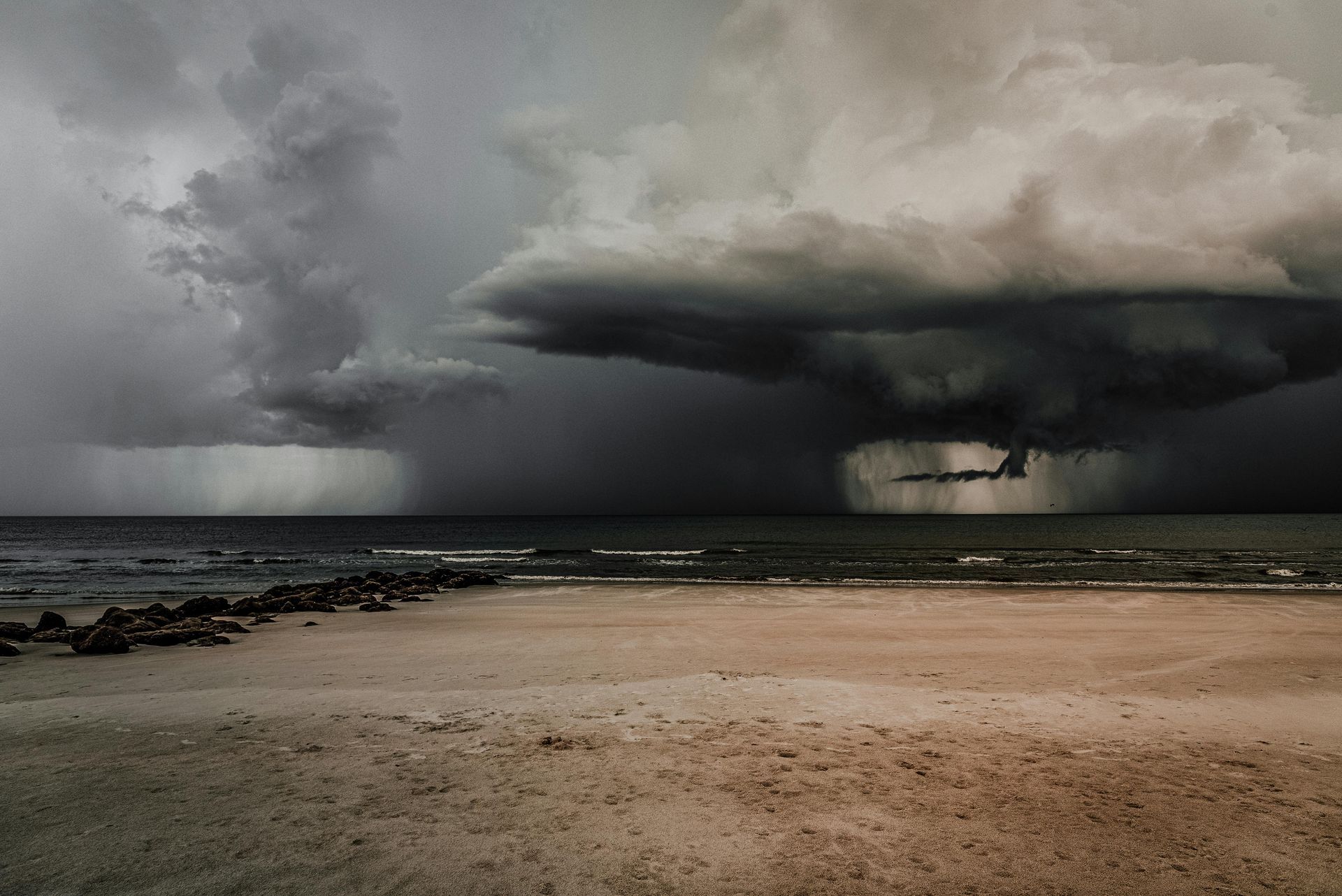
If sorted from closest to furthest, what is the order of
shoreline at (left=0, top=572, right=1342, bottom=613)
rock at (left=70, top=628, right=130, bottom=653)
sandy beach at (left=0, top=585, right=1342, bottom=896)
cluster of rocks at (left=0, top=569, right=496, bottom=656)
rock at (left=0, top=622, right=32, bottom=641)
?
sandy beach at (left=0, top=585, right=1342, bottom=896) < rock at (left=70, top=628, right=130, bottom=653) < cluster of rocks at (left=0, top=569, right=496, bottom=656) < rock at (left=0, top=622, right=32, bottom=641) < shoreline at (left=0, top=572, right=1342, bottom=613)

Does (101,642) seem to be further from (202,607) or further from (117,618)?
(202,607)

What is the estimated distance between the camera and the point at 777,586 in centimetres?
3797

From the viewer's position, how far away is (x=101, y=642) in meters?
16.3

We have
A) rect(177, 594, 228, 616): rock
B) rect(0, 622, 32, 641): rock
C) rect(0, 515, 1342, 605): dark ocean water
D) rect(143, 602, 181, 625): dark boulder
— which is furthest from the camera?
rect(0, 515, 1342, 605): dark ocean water

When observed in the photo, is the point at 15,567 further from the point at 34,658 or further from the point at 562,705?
the point at 562,705

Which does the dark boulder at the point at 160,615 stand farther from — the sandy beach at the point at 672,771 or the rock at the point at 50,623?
the sandy beach at the point at 672,771

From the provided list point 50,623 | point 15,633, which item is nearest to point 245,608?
point 50,623

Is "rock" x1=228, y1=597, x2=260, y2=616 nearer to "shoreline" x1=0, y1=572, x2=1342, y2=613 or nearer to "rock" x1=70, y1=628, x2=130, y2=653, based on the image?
"rock" x1=70, y1=628, x2=130, y2=653

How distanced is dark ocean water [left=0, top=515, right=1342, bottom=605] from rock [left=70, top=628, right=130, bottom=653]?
69.4 ft

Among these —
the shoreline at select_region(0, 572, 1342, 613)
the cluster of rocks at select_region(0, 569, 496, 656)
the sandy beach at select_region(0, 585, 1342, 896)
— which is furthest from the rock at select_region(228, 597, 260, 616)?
the shoreline at select_region(0, 572, 1342, 613)

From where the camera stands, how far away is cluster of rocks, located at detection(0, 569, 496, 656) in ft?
55.4

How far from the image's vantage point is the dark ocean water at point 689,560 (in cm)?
4338

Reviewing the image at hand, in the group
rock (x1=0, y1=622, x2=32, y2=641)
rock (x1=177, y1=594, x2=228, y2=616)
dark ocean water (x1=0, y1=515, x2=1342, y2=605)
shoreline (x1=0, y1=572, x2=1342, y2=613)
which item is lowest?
dark ocean water (x1=0, y1=515, x2=1342, y2=605)

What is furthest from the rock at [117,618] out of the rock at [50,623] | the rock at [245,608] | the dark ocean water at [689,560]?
the dark ocean water at [689,560]
